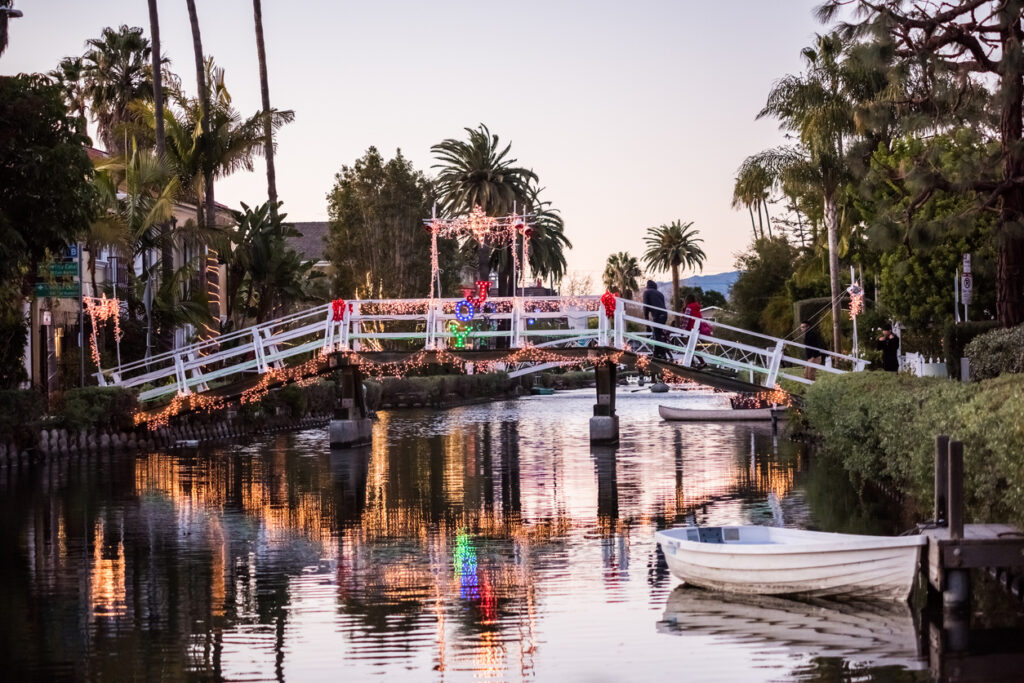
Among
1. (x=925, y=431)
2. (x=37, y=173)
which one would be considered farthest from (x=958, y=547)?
(x=37, y=173)

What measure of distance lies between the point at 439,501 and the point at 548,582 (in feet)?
29.3

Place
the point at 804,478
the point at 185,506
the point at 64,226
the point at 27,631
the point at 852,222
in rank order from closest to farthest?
the point at 27,631 → the point at 185,506 → the point at 804,478 → the point at 64,226 → the point at 852,222

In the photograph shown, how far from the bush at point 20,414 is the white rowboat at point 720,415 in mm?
22053

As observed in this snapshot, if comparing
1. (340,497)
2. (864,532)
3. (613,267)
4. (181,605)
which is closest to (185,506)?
(340,497)

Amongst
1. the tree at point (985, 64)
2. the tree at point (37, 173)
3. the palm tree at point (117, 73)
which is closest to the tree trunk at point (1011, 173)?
the tree at point (985, 64)

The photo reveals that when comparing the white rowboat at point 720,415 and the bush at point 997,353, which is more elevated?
the bush at point 997,353

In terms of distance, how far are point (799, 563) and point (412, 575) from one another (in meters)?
4.55

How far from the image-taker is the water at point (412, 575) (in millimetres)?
12258

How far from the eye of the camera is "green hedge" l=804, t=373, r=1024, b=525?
1430 centimetres

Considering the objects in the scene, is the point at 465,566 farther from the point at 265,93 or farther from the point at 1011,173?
the point at 265,93

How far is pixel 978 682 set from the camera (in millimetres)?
11281

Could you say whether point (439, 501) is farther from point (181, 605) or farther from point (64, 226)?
point (64, 226)

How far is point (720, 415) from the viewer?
49.2 m

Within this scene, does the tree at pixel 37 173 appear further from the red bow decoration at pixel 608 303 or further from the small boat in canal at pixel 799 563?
the small boat in canal at pixel 799 563
